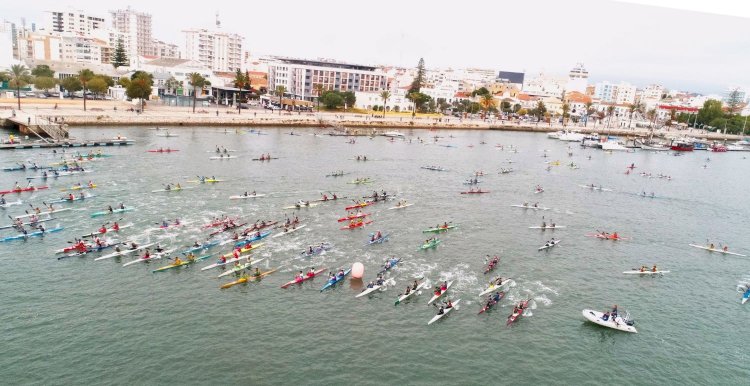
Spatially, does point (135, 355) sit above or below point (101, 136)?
below

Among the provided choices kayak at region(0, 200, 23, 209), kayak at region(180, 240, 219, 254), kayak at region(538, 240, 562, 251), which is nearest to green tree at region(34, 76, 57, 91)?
kayak at region(0, 200, 23, 209)

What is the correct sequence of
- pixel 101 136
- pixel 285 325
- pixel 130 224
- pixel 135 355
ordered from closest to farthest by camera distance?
pixel 135 355, pixel 285 325, pixel 130 224, pixel 101 136

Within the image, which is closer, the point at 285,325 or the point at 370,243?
the point at 285,325

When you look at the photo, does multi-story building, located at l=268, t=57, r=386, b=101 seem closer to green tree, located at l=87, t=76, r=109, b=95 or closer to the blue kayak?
green tree, located at l=87, t=76, r=109, b=95

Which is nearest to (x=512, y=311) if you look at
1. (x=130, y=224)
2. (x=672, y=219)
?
(x=130, y=224)

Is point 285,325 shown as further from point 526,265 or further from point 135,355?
point 526,265

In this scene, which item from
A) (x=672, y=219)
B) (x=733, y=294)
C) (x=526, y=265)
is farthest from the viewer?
(x=672, y=219)

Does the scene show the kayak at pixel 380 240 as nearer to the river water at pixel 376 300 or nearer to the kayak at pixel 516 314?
the river water at pixel 376 300
